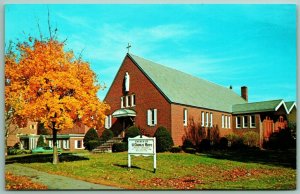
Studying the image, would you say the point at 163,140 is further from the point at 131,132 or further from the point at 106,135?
the point at 106,135

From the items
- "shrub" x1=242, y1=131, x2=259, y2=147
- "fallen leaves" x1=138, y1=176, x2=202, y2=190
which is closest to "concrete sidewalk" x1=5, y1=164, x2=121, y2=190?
"fallen leaves" x1=138, y1=176, x2=202, y2=190

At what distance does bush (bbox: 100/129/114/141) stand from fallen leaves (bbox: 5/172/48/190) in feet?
23.7

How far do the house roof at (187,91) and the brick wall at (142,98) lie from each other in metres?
0.41

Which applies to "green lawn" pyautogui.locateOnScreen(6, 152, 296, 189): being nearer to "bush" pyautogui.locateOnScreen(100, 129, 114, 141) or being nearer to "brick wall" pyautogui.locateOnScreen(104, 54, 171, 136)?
"brick wall" pyautogui.locateOnScreen(104, 54, 171, 136)

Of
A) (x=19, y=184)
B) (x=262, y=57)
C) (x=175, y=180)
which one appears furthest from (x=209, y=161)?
(x=19, y=184)

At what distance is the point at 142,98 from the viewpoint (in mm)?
18516

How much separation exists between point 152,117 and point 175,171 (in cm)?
581

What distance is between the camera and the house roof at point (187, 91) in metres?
15.8

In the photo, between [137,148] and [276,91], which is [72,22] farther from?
[276,91]

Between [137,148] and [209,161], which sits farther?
[209,161]

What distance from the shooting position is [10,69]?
1216 cm

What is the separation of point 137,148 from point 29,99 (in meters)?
3.98

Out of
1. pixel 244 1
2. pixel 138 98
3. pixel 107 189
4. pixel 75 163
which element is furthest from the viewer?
pixel 138 98

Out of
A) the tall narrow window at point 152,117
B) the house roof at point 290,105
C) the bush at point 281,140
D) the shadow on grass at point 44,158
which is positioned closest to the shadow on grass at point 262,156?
the bush at point 281,140
